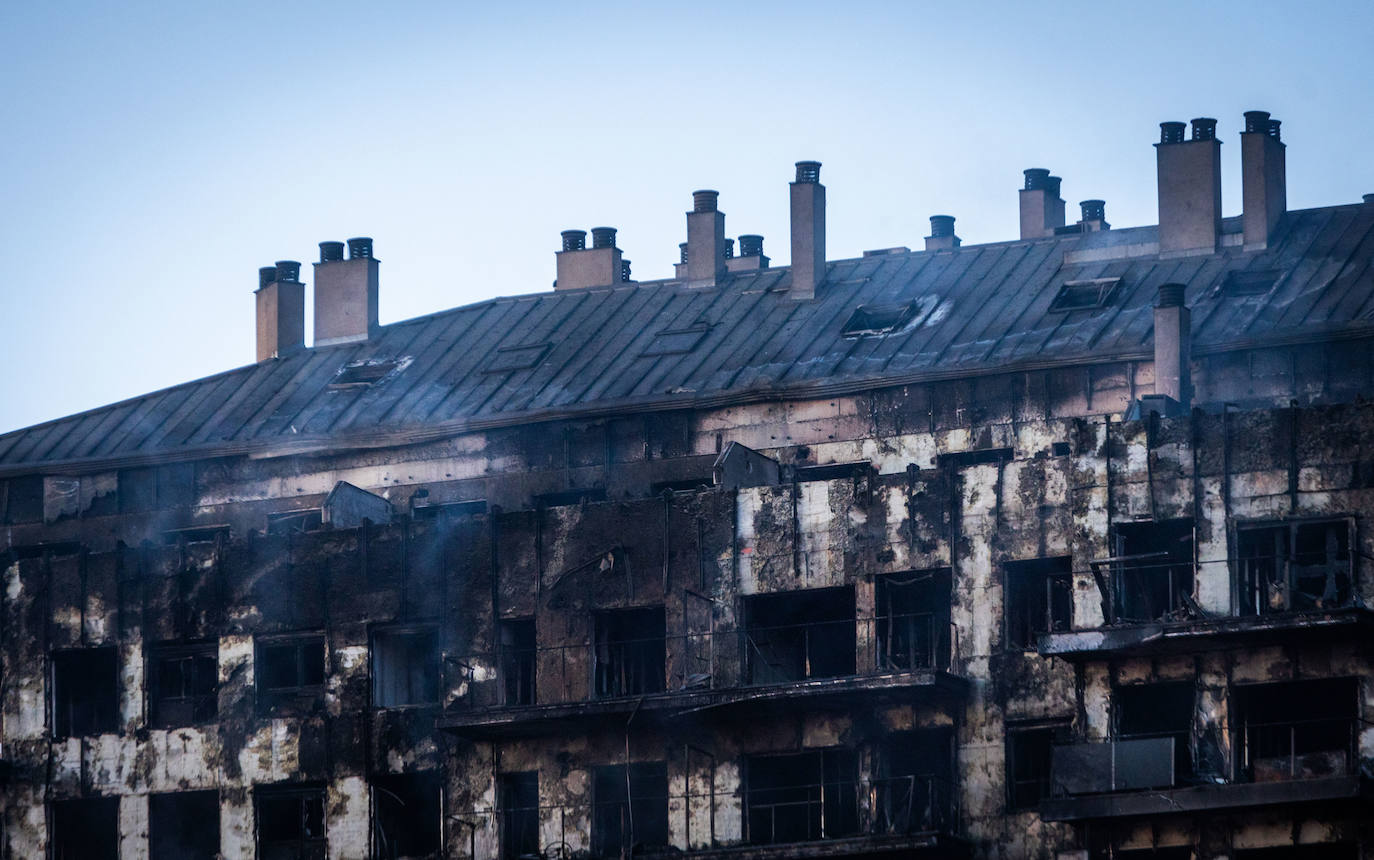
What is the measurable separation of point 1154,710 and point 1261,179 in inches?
551

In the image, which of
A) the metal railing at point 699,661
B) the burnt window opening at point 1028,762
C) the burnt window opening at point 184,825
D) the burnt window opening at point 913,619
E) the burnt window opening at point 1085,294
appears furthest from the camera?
the burnt window opening at point 1085,294

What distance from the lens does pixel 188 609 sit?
58.3m

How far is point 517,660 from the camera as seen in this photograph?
2197 inches

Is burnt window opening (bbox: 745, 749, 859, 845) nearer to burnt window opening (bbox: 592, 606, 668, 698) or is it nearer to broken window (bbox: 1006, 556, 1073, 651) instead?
burnt window opening (bbox: 592, 606, 668, 698)

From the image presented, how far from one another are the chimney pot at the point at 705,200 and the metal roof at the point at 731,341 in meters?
1.60

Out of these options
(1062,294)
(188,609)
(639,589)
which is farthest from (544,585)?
(1062,294)

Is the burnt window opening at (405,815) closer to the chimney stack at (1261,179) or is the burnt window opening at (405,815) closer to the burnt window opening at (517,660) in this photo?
the burnt window opening at (517,660)

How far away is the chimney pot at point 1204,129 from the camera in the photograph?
61.0m

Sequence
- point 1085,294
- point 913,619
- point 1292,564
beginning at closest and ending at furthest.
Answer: point 1292,564 → point 913,619 → point 1085,294

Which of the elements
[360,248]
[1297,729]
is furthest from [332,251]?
[1297,729]

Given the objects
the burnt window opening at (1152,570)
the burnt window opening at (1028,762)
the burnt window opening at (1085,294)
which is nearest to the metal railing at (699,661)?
the burnt window opening at (1028,762)

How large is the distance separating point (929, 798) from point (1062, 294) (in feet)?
41.1

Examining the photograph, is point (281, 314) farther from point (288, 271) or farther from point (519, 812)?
point (519, 812)

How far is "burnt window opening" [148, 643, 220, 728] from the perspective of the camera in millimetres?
57844
